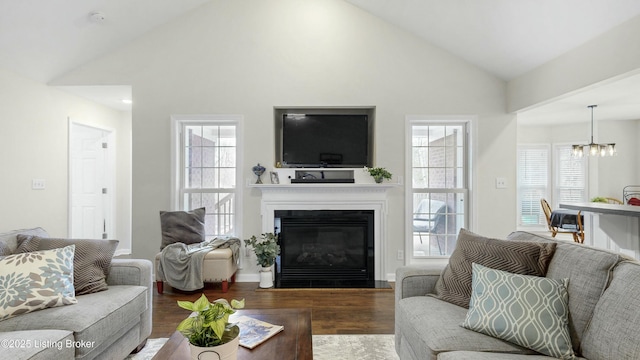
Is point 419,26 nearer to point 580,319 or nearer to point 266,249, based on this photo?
point 266,249

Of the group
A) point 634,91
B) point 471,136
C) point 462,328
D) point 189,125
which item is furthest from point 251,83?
point 634,91

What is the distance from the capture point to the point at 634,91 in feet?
12.8

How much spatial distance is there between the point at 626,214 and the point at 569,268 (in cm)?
184

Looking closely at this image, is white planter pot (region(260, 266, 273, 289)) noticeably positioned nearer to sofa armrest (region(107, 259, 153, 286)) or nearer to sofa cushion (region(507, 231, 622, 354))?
sofa armrest (region(107, 259, 153, 286))

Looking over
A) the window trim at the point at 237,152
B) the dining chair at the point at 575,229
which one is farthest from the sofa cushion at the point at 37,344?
the dining chair at the point at 575,229

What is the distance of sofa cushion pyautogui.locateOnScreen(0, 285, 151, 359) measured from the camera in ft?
5.41

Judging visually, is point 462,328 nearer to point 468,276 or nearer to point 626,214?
point 468,276

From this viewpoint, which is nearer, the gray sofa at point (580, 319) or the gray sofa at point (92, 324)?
the gray sofa at point (580, 319)

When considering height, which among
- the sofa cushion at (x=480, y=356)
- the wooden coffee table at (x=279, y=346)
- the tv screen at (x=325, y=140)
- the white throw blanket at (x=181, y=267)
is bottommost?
the white throw blanket at (x=181, y=267)

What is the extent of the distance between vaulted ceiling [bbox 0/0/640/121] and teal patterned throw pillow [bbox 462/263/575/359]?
7.12 feet

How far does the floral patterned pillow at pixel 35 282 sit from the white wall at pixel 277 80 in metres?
1.99

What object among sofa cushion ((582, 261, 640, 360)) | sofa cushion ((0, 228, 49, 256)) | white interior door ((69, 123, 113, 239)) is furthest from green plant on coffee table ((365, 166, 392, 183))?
white interior door ((69, 123, 113, 239))

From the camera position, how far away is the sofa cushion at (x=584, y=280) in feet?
4.65

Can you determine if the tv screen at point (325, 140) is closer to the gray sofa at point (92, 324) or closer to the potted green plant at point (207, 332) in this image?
the gray sofa at point (92, 324)
